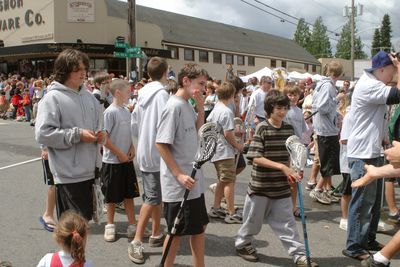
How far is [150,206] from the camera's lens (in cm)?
462

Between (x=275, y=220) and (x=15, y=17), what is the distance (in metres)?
27.1

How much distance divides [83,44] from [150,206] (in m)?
21.8

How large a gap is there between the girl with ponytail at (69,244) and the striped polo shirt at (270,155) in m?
2.08

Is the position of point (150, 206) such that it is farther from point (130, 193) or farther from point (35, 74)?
point (35, 74)

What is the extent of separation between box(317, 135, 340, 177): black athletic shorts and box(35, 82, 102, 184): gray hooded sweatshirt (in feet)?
13.2

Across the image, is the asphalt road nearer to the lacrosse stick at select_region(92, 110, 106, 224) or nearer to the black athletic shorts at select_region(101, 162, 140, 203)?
the black athletic shorts at select_region(101, 162, 140, 203)

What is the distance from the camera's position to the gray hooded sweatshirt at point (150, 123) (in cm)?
448

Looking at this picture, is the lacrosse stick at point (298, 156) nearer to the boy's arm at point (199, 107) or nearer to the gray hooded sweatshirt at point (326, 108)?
the boy's arm at point (199, 107)

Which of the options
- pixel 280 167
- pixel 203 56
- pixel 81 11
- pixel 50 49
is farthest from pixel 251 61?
pixel 280 167

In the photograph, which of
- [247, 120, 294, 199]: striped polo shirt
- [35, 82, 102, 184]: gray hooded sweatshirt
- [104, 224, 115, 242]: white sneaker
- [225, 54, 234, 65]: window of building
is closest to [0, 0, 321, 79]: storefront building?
[225, 54, 234, 65]: window of building

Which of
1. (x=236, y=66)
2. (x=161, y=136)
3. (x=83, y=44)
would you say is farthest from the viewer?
(x=236, y=66)

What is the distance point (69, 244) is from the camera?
2.82m

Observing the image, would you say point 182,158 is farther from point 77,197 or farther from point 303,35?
point 303,35

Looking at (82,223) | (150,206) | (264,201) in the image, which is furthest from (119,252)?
(82,223)
